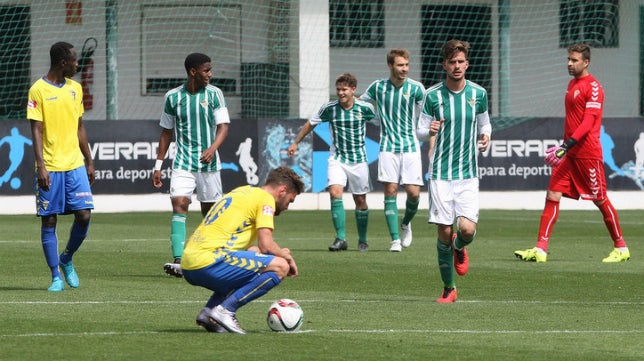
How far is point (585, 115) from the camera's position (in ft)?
46.3

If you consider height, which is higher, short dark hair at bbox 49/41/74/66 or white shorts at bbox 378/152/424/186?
short dark hair at bbox 49/41/74/66

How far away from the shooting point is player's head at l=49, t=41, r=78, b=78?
36.7 feet

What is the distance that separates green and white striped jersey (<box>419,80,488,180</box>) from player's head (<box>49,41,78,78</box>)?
288 centimetres

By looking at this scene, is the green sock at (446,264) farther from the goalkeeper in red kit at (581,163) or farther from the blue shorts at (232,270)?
the goalkeeper in red kit at (581,163)

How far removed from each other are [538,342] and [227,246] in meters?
1.95

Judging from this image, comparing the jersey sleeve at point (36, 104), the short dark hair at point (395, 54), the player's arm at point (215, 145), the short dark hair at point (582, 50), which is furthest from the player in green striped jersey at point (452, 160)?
the short dark hair at point (395, 54)

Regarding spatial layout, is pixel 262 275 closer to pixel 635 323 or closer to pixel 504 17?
pixel 635 323

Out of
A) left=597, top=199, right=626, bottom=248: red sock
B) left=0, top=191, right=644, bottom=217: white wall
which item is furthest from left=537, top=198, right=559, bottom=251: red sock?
left=0, top=191, right=644, bottom=217: white wall

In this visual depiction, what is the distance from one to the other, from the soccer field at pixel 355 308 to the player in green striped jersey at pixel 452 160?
508mm

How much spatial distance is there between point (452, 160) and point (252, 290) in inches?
107

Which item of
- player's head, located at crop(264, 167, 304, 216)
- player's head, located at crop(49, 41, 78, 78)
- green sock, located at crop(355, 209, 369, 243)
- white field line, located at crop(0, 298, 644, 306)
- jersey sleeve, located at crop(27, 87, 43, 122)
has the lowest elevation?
white field line, located at crop(0, 298, 644, 306)

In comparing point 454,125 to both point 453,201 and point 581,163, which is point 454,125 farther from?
point 581,163

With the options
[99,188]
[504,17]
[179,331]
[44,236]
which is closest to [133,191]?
[99,188]

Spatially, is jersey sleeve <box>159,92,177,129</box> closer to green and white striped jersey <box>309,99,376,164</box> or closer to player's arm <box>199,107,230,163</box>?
player's arm <box>199,107,230,163</box>
